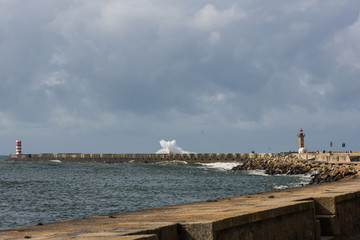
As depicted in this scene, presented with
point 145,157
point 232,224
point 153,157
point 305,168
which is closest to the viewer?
point 232,224

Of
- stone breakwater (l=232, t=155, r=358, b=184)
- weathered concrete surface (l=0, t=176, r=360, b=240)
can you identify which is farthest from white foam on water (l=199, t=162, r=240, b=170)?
weathered concrete surface (l=0, t=176, r=360, b=240)

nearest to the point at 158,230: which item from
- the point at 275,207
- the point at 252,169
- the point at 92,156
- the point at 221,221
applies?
the point at 221,221

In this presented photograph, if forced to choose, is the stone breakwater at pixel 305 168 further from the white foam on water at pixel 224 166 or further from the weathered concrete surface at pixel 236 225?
the weathered concrete surface at pixel 236 225

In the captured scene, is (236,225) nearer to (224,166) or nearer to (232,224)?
(232,224)

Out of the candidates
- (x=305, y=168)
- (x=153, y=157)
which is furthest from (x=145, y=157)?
(x=305, y=168)

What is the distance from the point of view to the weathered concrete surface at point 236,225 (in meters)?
5.09

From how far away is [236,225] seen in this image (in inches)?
217

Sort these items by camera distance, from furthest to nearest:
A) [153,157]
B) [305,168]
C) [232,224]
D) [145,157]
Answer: [145,157] → [153,157] → [305,168] → [232,224]

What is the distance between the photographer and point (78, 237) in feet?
15.9

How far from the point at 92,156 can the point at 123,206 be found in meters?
68.6

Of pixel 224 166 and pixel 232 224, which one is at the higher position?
pixel 232 224

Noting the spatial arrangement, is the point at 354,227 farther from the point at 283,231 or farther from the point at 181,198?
the point at 181,198

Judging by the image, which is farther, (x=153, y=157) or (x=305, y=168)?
(x=153, y=157)

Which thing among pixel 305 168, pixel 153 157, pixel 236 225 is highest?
pixel 153 157
